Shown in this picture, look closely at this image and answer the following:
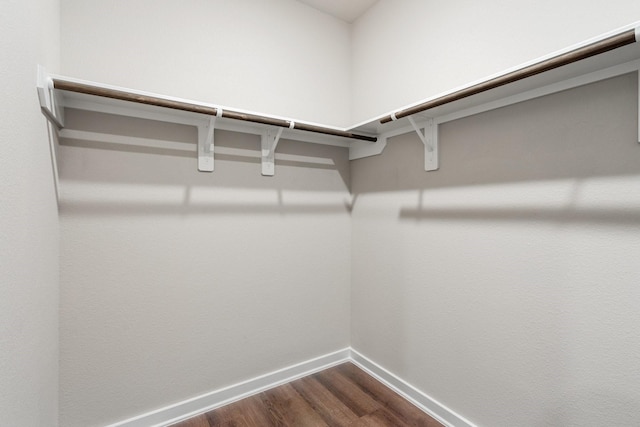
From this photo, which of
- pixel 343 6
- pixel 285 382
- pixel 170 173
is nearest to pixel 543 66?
pixel 343 6

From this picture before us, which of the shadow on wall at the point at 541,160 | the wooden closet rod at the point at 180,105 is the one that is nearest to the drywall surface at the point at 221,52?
the wooden closet rod at the point at 180,105

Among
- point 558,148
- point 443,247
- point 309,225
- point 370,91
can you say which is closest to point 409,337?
point 443,247

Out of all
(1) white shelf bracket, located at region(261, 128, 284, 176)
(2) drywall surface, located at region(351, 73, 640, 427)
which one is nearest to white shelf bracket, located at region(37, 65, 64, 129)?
(1) white shelf bracket, located at region(261, 128, 284, 176)

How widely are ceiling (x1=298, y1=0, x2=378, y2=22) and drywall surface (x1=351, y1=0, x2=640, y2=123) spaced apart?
0.04 metres

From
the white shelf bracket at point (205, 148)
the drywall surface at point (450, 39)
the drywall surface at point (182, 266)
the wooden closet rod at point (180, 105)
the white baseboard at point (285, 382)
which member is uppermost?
the drywall surface at point (450, 39)

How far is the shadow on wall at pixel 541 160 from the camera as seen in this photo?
0.96m

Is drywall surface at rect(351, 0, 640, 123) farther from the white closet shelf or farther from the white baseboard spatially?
the white baseboard

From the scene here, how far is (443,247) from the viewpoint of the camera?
1.49 m

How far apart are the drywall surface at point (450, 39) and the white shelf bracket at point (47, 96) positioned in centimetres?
161

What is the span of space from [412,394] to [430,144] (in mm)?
1403

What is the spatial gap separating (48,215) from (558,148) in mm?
1961

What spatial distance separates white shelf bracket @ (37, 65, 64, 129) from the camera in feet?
3.17

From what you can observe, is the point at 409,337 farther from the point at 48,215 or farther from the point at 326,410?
the point at 48,215

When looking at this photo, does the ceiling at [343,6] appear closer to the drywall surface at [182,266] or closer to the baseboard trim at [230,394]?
the drywall surface at [182,266]
